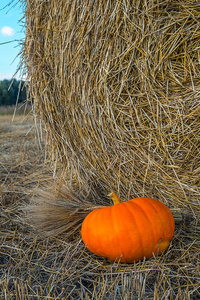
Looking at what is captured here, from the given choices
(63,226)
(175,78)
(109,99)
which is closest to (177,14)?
(175,78)

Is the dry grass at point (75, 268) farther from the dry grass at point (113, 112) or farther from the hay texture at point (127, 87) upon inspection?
the hay texture at point (127, 87)

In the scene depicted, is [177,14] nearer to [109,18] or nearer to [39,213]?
[109,18]

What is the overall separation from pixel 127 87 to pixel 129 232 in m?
0.75

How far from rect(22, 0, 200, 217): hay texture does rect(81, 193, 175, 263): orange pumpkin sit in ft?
1.16

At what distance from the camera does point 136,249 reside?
1156mm

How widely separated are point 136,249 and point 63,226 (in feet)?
1.49

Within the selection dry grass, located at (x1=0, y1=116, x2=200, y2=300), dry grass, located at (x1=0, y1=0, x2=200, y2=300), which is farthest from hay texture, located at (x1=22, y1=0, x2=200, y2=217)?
dry grass, located at (x1=0, y1=116, x2=200, y2=300)

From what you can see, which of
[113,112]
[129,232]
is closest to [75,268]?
[129,232]

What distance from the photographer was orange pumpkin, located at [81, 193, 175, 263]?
1153mm

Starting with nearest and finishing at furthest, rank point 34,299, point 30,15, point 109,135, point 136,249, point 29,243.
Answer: point 34,299 < point 136,249 < point 29,243 < point 109,135 < point 30,15

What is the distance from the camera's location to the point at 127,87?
1487mm

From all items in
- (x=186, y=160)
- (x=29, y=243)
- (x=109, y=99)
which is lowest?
(x=29, y=243)

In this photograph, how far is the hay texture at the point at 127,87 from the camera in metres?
1.41

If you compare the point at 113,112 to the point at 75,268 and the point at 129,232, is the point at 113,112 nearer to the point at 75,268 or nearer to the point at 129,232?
the point at 129,232
